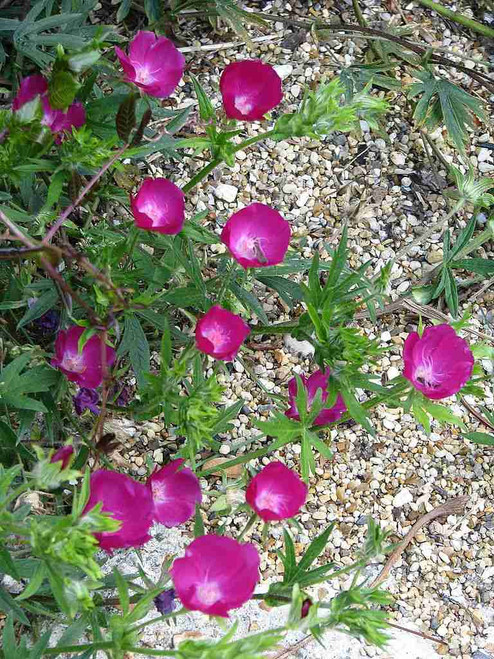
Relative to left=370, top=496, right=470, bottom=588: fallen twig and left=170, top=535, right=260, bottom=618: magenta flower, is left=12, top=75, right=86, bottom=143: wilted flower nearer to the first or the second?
left=170, top=535, right=260, bottom=618: magenta flower

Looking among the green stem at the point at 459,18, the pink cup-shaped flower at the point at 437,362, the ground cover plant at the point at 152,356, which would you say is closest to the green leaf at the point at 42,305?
the ground cover plant at the point at 152,356

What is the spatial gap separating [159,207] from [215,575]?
686 millimetres

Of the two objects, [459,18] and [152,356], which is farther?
[459,18]

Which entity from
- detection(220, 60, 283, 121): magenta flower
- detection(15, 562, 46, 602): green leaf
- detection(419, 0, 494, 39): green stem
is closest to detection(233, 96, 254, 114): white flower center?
detection(220, 60, 283, 121): magenta flower

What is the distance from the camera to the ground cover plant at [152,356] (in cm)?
143

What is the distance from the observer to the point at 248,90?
177cm

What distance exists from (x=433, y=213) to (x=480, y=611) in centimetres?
102

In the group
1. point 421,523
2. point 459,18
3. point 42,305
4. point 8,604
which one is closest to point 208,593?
point 8,604

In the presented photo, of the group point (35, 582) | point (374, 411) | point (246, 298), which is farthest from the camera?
point (374, 411)

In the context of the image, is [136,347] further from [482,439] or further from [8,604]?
[482,439]

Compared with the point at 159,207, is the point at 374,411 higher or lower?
lower

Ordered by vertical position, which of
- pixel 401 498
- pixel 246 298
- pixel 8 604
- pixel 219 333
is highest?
pixel 219 333

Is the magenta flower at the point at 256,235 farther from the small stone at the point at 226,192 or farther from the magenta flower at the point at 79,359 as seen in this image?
the small stone at the point at 226,192

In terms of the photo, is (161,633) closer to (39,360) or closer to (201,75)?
(39,360)
